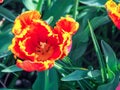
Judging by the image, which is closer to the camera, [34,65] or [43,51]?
[34,65]

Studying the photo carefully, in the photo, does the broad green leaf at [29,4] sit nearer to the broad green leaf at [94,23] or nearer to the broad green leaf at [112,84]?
Result: the broad green leaf at [94,23]

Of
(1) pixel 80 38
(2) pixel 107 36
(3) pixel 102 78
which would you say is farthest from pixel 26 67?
(2) pixel 107 36

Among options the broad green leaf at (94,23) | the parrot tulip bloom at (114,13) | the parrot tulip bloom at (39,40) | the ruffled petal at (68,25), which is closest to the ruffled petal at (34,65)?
the parrot tulip bloom at (39,40)


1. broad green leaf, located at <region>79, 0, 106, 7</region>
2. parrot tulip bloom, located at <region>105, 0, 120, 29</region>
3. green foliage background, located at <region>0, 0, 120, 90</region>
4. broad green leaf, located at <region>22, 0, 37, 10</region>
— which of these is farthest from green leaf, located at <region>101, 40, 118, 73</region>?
broad green leaf, located at <region>22, 0, 37, 10</region>

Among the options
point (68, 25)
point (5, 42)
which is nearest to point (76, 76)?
point (68, 25)

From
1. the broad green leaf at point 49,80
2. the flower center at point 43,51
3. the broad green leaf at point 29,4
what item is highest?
the broad green leaf at point 29,4

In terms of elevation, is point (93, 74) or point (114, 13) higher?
point (114, 13)

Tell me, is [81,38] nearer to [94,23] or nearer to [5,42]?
[94,23]

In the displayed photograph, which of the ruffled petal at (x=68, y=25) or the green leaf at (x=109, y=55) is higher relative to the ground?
the ruffled petal at (x=68, y=25)

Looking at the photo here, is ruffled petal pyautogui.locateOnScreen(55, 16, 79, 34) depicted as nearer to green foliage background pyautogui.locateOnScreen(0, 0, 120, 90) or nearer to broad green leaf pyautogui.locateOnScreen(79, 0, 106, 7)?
green foliage background pyautogui.locateOnScreen(0, 0, 120, 90)
